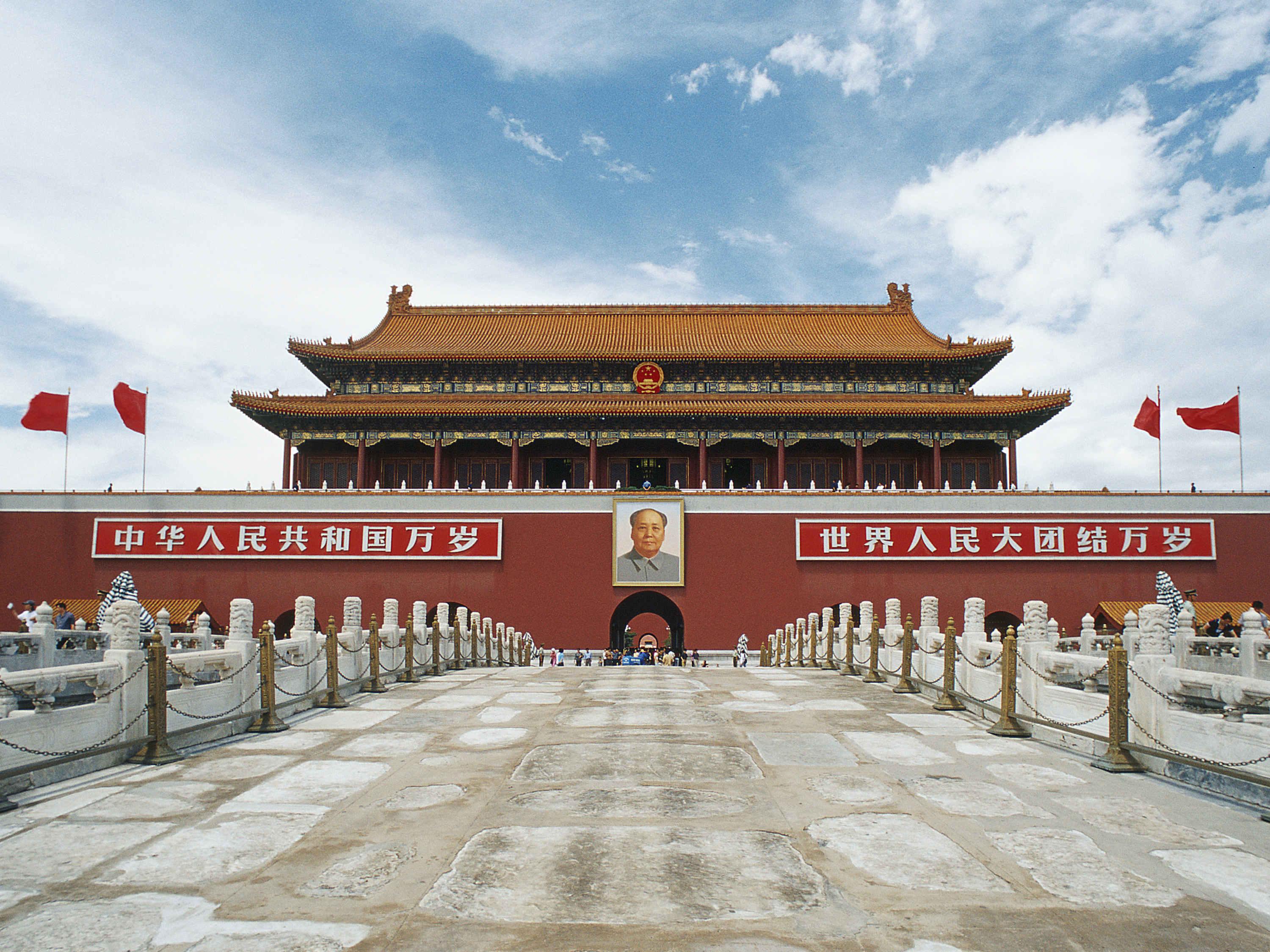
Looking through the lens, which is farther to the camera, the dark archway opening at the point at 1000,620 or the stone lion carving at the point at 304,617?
the dark archway opening at the point at 1000,620

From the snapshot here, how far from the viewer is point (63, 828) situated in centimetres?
539

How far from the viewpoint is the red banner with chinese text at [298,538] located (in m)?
24.5

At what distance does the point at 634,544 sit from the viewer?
79.5 feet

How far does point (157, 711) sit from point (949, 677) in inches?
345

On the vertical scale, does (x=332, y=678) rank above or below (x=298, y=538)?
below

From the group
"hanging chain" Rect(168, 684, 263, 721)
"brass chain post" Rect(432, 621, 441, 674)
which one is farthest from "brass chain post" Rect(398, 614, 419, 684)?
"hanging chain" Rect(168, 684, 263, 721)

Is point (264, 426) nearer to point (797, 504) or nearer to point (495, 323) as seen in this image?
point (495, 323)

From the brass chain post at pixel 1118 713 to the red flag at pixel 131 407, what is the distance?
2546 centimetres

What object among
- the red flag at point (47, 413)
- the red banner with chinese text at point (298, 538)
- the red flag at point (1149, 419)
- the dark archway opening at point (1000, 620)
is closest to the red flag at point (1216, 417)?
the red flag at point (1149, 419)

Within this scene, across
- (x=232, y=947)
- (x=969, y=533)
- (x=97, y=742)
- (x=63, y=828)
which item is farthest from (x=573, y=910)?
(x=969, y=533)

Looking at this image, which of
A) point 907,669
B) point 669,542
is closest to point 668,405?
point 669,542

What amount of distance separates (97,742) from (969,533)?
22030 millimetres

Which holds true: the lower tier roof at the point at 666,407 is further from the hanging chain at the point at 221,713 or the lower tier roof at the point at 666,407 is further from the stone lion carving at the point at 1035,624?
the hanging chain at the point at 221,713

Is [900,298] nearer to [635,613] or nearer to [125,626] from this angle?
[635,613]
